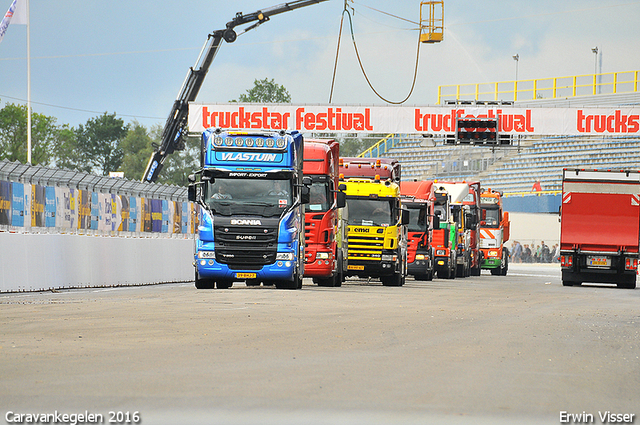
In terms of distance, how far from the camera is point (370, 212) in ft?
101

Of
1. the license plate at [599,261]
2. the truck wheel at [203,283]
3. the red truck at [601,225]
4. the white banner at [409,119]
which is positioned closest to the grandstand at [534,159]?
the white banner at [409,119]

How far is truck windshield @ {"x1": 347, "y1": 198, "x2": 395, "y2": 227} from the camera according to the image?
30859 millimetres

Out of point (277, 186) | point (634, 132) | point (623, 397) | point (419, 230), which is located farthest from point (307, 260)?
point (634, 132)

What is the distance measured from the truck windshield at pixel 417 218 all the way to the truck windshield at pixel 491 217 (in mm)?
12824

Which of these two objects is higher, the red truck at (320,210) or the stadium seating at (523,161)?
the stadium seating at (523,161)

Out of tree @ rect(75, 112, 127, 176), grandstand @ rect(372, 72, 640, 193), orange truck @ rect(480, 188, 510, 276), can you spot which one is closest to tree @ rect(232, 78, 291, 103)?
tree @ rect(75, 112, 127, 176)

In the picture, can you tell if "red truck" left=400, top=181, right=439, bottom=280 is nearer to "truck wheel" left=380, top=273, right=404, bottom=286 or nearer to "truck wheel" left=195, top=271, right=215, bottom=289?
"truck wheel" left=380, top=273, right=404, bottom=286

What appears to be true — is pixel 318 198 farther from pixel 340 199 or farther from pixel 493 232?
pixel 493 232

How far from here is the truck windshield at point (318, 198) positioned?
26.4 meters

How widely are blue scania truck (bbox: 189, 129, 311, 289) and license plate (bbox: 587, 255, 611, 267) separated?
13.0m

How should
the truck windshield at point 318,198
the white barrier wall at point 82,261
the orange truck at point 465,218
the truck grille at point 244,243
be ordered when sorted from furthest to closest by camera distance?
the orange truck at point 465,218
the truck windshield at point 318,198
the truck grille at point 244,243
the white barrier wall at point 82,261

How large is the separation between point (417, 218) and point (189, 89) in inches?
789

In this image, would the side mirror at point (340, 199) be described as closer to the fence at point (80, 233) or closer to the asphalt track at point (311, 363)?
the fence at point (80, 233)

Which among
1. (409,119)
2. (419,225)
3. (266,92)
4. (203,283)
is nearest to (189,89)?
(409,119)
